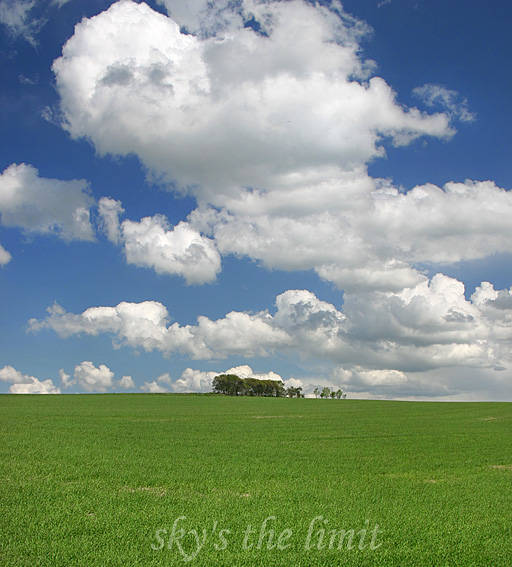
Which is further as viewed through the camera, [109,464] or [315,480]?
[109,464]

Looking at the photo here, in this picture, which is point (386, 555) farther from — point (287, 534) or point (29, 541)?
point (29, 541)

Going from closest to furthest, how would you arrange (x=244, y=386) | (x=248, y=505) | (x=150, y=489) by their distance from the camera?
(x=248, y=505) < (x=150, y=489) < (x=244, y=386)

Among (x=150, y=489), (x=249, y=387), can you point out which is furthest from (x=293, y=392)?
(x=150, y=489)

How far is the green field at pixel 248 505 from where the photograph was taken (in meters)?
8.34

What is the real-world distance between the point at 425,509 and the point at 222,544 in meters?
5.70

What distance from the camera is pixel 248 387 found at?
450 feet

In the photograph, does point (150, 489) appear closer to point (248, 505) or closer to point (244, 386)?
point (248, 505)

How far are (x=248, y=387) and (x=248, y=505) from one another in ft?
422

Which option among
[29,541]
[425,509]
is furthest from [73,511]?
[425,509]

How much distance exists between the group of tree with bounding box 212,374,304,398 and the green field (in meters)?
115

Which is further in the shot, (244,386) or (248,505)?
(244,386)

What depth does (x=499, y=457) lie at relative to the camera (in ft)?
71.4

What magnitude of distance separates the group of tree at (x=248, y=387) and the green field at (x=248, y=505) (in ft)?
377

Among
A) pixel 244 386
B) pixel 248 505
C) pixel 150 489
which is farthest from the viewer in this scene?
pixel 244 386
